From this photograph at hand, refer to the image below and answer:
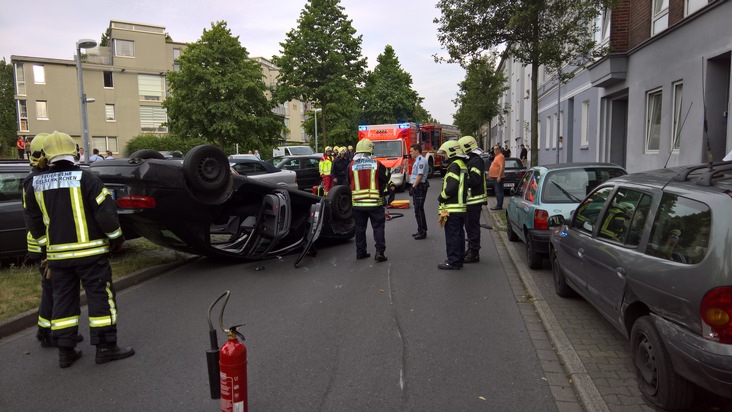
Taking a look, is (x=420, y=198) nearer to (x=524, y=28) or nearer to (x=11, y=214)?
(x=524, y=28)

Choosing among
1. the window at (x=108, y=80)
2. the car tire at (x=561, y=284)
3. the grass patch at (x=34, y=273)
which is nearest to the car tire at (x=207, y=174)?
the grass patch at (x=34, y=273)

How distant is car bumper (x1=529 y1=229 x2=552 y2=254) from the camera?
7.11m

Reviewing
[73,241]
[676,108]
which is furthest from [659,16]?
[73,241]

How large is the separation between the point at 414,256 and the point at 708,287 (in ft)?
18.9

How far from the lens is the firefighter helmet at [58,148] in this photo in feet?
13.9

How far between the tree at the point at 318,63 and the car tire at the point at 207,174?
22.6 m

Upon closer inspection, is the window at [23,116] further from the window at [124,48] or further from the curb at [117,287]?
the curb at [117,287]

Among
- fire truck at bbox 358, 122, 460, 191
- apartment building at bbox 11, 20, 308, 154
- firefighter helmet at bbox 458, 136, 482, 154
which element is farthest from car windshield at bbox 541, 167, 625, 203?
apartment building at bbox 11, 20, 308, 154

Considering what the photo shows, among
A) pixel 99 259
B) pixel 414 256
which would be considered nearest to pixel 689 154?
pixel 414 256

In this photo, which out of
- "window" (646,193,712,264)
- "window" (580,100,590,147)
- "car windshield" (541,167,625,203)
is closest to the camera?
"window" (646,193,712,264)

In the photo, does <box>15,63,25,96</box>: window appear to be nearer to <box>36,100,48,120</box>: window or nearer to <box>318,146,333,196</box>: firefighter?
<box>36,100,48,120</box>: window

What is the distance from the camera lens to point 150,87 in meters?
49.2

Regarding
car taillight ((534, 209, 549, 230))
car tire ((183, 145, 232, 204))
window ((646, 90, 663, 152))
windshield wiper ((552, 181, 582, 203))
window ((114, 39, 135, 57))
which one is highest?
window ((114, 39, 135, 57))

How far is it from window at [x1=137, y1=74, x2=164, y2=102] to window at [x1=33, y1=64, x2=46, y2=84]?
748 centimetres
